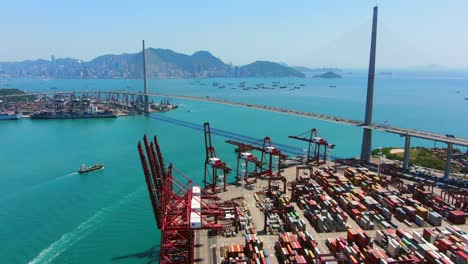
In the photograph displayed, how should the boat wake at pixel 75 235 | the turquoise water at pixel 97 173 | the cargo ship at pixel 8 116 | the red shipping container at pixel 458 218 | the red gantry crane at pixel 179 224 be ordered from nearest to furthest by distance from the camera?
1. the red gantry crane at pixel 179 224
2. the boat wake at pixel 75 235
3. the turquoise water at pixel 97 173
4. the red shipping container at pixel 458 218
5. the cargo ship at pixel 8 116

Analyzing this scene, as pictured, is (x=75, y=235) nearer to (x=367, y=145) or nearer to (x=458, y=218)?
(x=458, y=218)

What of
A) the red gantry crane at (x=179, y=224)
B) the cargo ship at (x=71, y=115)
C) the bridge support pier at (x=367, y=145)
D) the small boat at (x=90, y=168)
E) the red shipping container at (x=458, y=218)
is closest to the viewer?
the red gantry crane at (x=179, y=224)

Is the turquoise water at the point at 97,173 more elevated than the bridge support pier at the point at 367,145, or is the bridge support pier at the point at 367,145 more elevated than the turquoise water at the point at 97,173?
the bridge support pier at the point at 367,145

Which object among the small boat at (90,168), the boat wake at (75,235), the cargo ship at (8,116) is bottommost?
the boat wake at (75,235)

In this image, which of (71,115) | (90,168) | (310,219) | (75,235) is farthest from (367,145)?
(71,115)

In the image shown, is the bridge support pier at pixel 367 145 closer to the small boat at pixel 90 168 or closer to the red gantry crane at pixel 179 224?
the red gantry crane at pixel 179 224

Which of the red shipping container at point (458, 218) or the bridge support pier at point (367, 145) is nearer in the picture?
the red shipping container at point (458, 218)

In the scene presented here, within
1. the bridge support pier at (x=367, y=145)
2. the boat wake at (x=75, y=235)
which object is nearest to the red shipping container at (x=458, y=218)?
the bridge support pier at (x=367, y=145)
